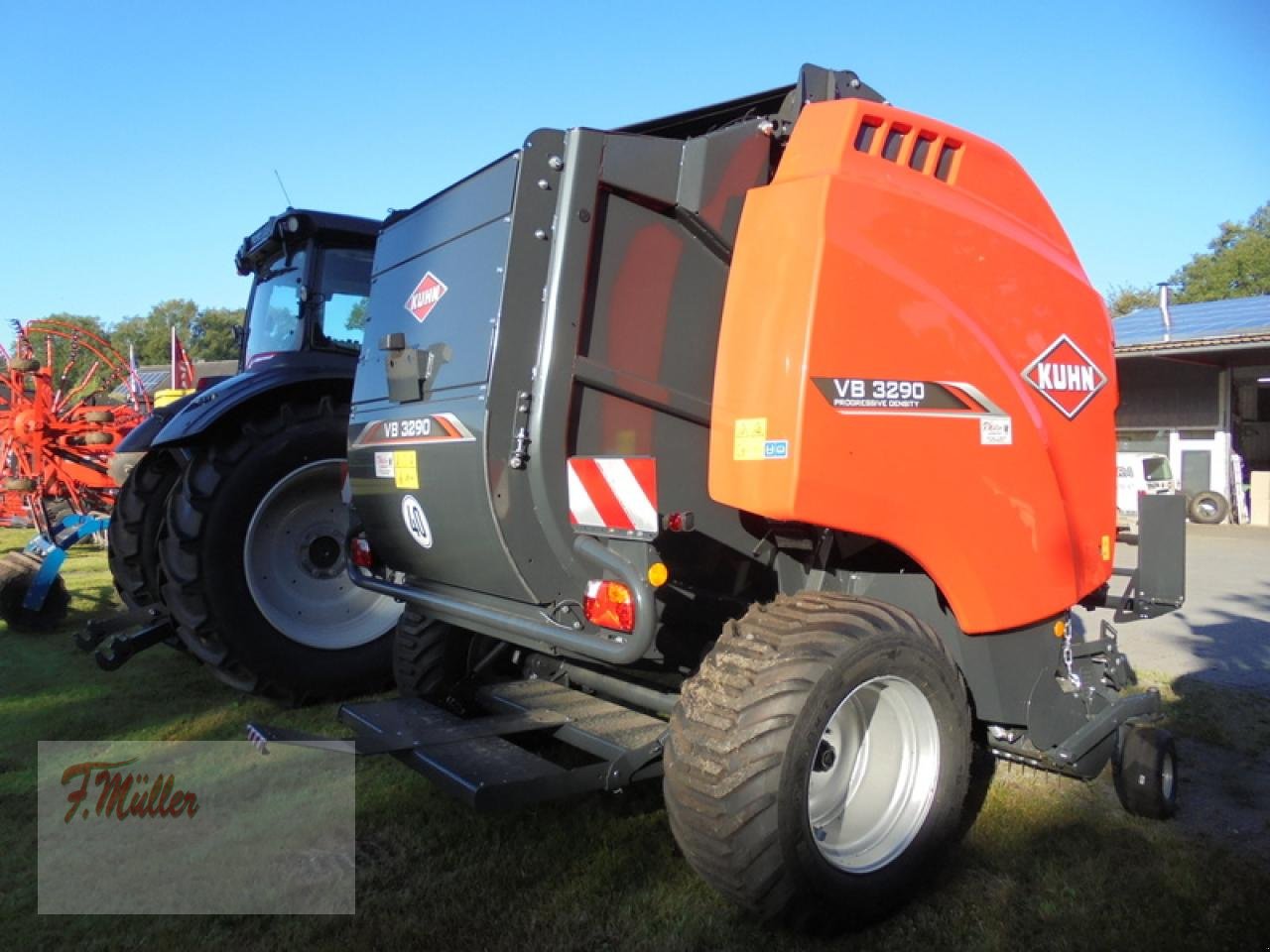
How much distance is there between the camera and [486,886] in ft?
9.98

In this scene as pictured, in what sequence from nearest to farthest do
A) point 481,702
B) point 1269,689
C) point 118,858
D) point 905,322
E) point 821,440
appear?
1. point 821,440
2. point 905,322
3. point 118,858
4. point 481,702
5. point 1269,689

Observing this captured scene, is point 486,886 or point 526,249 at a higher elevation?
point 526,249

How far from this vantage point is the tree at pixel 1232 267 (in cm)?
4103

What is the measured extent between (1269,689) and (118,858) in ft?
19.3

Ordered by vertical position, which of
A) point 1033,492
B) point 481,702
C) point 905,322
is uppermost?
point 905,322

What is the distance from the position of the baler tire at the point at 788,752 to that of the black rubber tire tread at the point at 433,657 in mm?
1598

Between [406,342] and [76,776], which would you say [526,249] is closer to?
[406,342]

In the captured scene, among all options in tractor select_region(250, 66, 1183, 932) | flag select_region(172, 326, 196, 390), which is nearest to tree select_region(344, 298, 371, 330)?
tractor select_region(250, 66, 1183, 932)

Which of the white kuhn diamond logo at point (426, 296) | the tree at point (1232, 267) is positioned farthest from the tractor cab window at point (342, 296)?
the tree at point (1232, 267)

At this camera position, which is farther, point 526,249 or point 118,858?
point 118,858

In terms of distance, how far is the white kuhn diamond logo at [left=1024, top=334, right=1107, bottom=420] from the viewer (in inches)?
124

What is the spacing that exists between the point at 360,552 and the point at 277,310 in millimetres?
2737

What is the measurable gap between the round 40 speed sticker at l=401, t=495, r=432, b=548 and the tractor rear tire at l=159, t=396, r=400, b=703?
1910 millimetres

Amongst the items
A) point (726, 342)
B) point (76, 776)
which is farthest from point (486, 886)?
point (76, 776)
